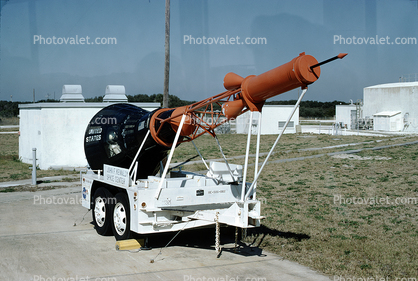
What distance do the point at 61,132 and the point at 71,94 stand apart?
Result: 8.00 ft

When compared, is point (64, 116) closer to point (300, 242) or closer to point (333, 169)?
point (333, 169)

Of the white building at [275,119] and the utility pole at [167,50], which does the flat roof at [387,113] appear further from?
the utility pole at [167,50]

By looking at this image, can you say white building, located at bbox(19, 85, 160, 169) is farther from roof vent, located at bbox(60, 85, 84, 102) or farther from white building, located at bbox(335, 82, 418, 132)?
white building, located at bbox(335, 82, 418, 132)

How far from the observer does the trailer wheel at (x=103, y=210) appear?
8.80m

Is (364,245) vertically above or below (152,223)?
below

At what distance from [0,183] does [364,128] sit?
42541 millimetres

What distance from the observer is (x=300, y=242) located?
838cm

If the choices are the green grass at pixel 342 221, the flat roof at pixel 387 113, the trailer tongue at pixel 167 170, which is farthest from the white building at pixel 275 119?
the trailer tongue at pixel 167 170

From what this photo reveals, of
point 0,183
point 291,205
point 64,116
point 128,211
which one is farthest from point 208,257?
point 64,116

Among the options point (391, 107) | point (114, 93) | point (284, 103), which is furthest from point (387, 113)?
point (114, 93)

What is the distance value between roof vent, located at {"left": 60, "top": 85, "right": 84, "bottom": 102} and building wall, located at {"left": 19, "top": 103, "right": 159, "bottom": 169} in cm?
113

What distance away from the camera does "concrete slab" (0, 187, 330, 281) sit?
6.59m

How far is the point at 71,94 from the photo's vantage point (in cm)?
2234

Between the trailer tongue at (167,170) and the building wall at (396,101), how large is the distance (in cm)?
4225
